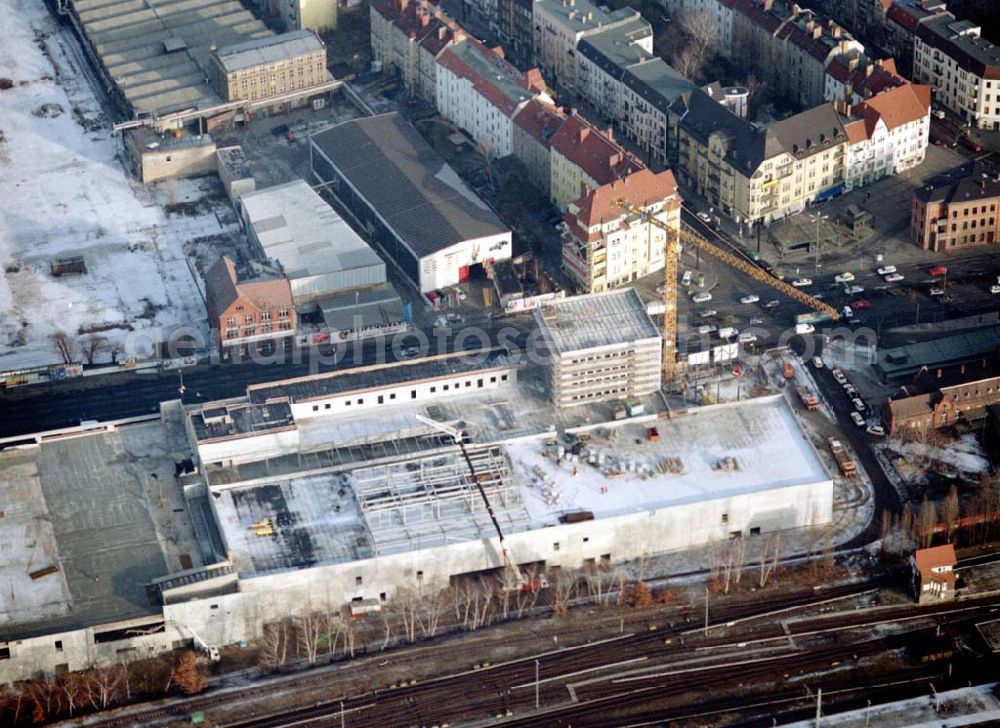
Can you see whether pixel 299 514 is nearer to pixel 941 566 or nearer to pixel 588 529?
pixel 588 529

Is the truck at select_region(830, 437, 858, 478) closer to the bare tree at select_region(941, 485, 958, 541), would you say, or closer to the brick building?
the brick building

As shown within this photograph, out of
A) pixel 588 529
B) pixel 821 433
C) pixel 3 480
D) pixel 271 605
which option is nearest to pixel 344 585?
pixel 271 605

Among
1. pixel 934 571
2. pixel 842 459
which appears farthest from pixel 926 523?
pixel 842 459

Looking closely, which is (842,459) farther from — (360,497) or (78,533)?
(78,533)

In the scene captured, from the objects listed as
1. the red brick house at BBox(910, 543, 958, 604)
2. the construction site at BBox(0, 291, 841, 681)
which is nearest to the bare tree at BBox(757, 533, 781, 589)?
the construction site at BBox(0, 291, 841, 681)

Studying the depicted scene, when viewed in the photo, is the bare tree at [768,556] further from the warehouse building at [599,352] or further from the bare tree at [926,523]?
the warehouse building at [599,352]
